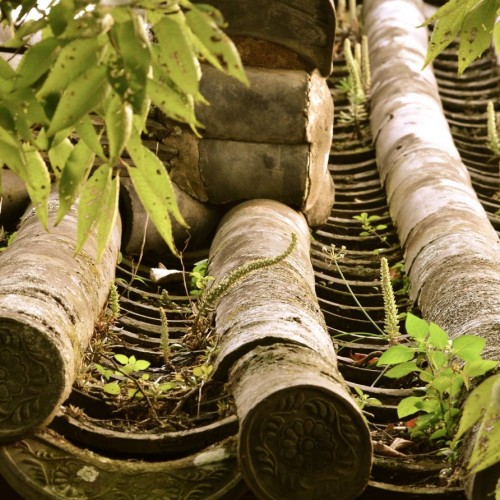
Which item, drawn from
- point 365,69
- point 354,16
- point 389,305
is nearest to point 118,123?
point 389,305

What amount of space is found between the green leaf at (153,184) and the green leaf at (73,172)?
0.26 ft

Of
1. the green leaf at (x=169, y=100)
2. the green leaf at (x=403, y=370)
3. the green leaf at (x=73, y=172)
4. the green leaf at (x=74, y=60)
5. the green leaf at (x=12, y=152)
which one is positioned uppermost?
the green leaf at (x=74, y=60)

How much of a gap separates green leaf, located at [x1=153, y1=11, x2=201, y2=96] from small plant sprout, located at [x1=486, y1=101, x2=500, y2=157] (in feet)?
18.3

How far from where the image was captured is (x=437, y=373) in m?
2.84

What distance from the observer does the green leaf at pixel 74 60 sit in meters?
1.54

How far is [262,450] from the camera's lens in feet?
7.13

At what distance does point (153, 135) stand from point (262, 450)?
2.76 m

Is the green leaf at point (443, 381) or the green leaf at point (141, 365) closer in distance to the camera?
the green leaf at point (443, 381)

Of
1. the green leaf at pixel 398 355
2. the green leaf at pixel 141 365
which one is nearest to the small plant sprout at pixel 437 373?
the green leaf at pixel 398 355

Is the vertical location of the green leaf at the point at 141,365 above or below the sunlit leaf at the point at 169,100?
below

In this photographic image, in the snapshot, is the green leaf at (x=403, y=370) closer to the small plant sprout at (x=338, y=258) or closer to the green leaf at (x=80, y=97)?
the small plant sprout at (x=338, y=258)

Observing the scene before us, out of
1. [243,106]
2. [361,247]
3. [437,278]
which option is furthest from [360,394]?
[361,247]

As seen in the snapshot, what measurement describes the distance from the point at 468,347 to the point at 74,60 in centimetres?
161

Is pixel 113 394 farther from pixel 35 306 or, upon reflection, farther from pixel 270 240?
pixel 270 240
